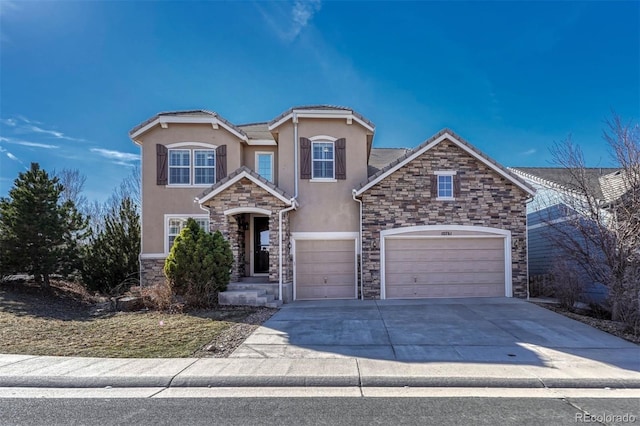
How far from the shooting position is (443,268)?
513 inches

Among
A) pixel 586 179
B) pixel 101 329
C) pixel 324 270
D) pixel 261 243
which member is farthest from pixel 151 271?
pixel 586 179

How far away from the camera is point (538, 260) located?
15.7 metres

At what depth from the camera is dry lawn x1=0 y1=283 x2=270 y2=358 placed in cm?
699

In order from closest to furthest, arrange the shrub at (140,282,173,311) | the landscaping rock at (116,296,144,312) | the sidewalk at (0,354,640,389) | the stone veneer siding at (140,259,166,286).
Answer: the sidewalk at (0,354,640,389)
the shrub at (140,282,173,311)
the landscaping rock at (116,296,144,312)
the stone veneer siding at (140,259,166,286)

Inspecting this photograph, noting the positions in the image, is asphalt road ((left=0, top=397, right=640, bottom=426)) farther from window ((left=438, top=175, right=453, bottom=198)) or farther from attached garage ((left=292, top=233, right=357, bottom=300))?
window ((left=438, top=175, right=453, bottom=198))

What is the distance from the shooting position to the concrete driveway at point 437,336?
6.53 meters

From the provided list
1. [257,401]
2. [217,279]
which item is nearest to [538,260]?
[217,279]

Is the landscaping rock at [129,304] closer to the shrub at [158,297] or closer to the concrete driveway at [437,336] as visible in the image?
the shrub at [158,297]

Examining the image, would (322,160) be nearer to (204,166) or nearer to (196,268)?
(204,166)

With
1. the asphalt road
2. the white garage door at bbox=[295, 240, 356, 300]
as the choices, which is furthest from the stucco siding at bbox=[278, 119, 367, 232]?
the asphalt road

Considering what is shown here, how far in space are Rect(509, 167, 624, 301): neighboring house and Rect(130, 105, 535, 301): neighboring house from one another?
131cm

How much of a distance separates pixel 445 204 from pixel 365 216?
2.88 metres

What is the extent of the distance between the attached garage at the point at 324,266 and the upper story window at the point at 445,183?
3434 mm

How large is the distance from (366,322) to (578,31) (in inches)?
481
